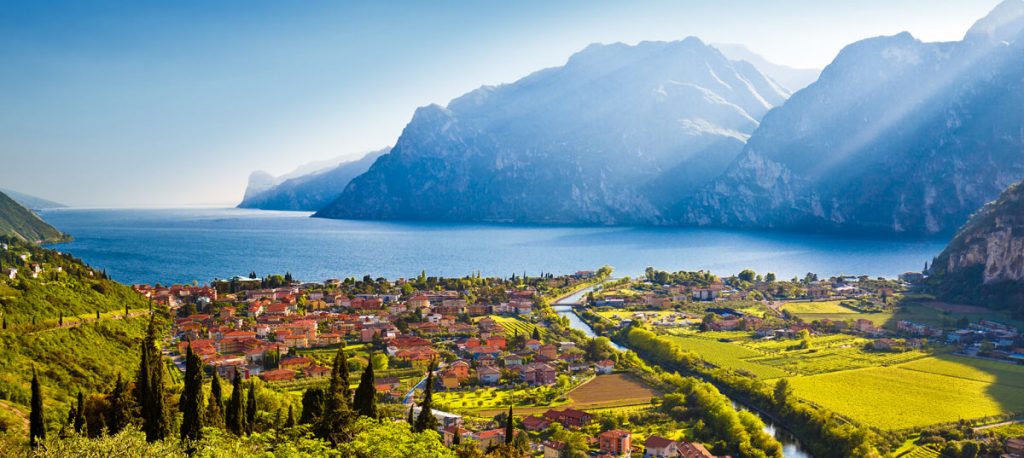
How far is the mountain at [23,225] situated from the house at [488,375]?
12432 cm

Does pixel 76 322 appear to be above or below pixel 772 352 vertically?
above

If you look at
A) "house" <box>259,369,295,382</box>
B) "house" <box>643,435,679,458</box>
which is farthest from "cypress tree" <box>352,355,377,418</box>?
"house" <box>259,369,295,382</box>

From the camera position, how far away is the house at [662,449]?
35.2 m

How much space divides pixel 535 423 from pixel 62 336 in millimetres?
30725

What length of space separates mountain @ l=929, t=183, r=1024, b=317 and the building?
214 feet

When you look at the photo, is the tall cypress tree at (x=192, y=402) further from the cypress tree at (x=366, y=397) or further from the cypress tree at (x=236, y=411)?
the cypress tree at (x=366, y=397)

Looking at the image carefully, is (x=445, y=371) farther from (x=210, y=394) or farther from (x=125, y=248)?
(x=125, y=248)

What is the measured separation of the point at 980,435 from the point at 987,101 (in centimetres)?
20315

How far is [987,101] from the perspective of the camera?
648 ft

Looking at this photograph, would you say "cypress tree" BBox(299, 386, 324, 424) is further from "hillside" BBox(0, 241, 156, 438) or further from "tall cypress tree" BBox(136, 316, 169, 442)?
"hillside" BBox(0, 241, 156, 438)

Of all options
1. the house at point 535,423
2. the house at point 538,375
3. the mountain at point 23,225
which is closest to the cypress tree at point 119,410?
the house at point 535,423

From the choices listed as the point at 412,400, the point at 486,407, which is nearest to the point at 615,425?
the point at 486,407

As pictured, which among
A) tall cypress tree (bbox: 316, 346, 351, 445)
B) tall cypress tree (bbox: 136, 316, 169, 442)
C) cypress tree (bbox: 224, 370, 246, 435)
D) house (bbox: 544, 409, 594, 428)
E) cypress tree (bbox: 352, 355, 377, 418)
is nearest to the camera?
tall cypress tree (bbox: 316, 346, 351, 445)

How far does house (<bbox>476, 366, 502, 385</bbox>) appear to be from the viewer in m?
49.9
